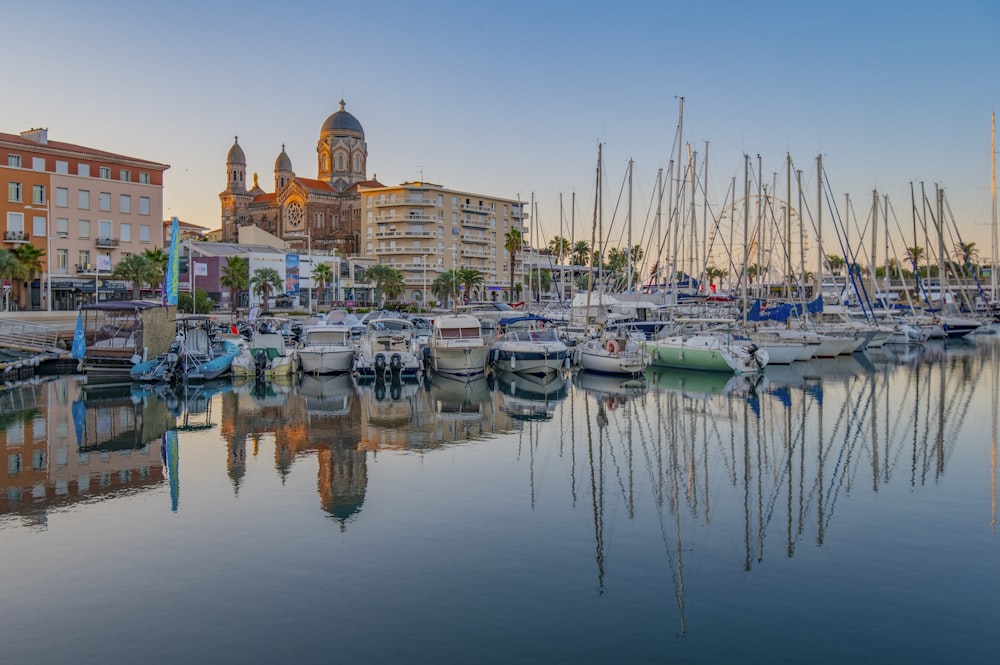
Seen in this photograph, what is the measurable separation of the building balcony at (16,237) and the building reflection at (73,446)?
32980 mm

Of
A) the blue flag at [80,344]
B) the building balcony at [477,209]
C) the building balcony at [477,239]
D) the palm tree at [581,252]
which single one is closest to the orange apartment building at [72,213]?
the blue flag at [80,344]

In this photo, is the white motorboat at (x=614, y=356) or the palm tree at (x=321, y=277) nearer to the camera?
the white motorboat at (x=614, y=356)

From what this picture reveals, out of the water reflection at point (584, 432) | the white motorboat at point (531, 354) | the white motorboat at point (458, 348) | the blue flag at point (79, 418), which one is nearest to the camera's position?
the water reflection at point (584, 432)

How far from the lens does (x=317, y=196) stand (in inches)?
4530

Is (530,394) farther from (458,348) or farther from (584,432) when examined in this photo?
(584,432)

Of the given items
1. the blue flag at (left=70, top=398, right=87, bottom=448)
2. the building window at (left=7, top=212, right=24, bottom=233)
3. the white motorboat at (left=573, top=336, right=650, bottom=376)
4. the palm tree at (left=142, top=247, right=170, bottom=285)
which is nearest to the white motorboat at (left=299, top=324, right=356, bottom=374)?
the blue flag at (left=70, top=398, right=87, bottom=448)

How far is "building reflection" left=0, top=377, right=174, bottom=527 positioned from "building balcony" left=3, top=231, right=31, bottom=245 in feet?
108

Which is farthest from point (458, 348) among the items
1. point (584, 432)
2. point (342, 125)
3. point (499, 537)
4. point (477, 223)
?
point (342, 125)

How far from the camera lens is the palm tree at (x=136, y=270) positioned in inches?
2466

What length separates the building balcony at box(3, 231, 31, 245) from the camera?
62.4m

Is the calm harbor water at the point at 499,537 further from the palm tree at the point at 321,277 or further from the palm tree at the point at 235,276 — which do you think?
the palm tree at the point at 321,277

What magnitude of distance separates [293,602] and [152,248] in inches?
2643

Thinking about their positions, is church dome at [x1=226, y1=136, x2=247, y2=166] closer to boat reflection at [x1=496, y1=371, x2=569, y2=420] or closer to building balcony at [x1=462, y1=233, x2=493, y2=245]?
building balcony at [x1=462, y1=233, x2=493, y2=245]

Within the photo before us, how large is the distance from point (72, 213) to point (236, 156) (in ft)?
221
